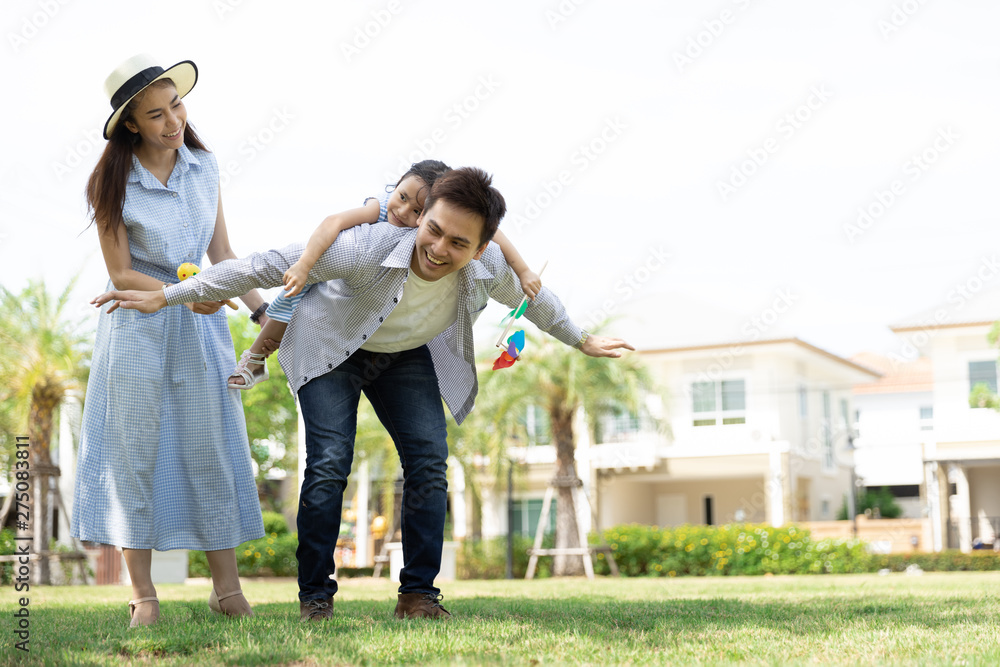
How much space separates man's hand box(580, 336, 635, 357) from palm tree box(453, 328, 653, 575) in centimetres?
1509

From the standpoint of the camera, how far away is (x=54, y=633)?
11.5 feet

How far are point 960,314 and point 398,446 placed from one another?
29.8m

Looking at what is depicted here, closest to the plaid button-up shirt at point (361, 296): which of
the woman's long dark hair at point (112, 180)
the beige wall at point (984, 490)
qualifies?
the woman's long dark hair at point (112, 180)

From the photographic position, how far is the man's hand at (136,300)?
3.75 meters

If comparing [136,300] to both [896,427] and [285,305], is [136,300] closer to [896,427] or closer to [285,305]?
[285,305]

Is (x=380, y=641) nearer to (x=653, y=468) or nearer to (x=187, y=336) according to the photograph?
(x=187, y=336)

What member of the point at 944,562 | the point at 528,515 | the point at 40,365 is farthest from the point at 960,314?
the point at 40,365

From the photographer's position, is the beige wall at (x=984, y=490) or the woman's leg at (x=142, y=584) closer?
the woman's leg at (x=142, y=584)

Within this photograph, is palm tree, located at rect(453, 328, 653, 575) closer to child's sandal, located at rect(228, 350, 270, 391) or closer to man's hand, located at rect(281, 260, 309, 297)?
child's sandal, located at rect(228, 350, 270, 391)

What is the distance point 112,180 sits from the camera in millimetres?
4137

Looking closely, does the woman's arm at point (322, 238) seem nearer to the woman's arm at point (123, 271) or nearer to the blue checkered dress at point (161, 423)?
the woman's arm at point (123, 271)

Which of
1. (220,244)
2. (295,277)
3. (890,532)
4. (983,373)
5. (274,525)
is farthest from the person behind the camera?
(983,373)

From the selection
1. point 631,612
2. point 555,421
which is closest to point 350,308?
point 631,612

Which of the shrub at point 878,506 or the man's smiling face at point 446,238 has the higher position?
the man's smiling face at point 446,238
